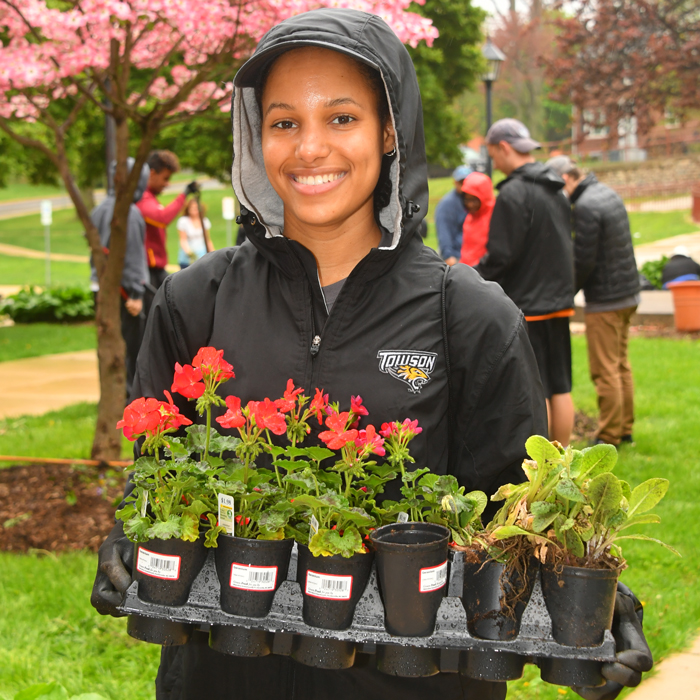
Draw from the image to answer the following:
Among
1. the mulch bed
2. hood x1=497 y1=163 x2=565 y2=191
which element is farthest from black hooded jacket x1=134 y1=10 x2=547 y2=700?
hood x1=497 y1=163 x2=565 y2=191

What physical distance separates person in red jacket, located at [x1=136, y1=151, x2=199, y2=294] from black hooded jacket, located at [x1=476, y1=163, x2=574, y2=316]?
10.8ft

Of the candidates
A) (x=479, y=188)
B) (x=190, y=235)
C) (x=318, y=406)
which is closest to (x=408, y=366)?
(x=318, y=406)

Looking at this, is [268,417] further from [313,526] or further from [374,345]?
[374,345]

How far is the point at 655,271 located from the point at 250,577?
1454cm

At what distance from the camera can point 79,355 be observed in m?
11.2

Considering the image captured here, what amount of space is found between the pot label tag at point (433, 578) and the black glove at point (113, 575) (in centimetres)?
60

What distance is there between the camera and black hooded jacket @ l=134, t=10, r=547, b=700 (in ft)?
5.66

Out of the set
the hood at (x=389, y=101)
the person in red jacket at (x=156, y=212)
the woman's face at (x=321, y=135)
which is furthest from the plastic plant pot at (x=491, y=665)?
the person in red jacket at (x=156, y=212)

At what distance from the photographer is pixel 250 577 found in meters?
1.52

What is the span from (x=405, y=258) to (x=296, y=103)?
0.42m

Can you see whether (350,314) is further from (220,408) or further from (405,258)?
(220,408)

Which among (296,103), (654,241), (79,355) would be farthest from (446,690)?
(654,241)

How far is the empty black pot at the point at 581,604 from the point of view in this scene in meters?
1.47

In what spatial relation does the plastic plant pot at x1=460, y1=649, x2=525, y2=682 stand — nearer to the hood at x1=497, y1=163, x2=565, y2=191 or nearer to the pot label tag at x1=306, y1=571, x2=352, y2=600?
the pot label tag at x1=306, y1=571, x2=352, y2=600
